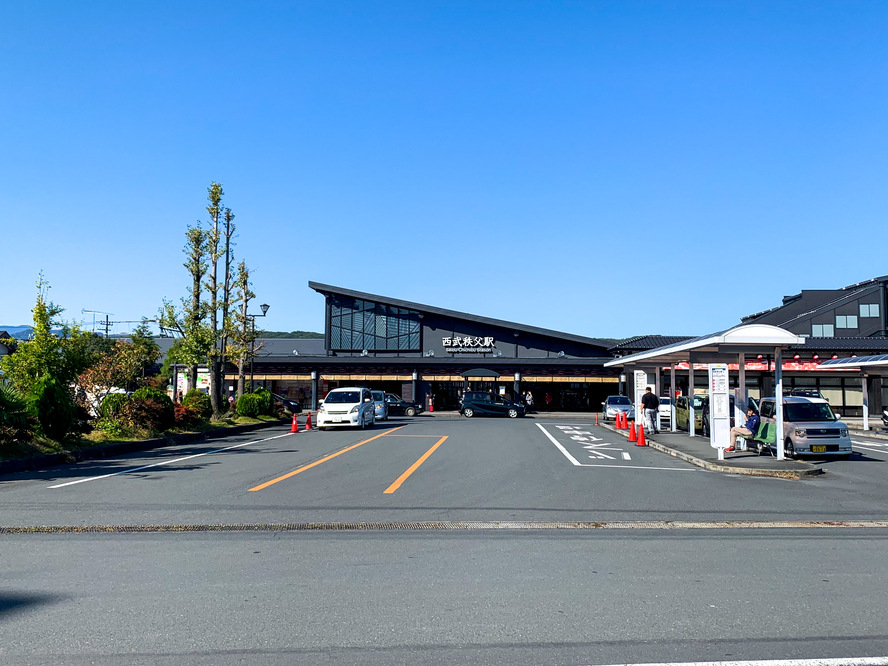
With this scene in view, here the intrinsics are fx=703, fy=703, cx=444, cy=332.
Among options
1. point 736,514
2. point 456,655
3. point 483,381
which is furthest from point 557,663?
point 483,381

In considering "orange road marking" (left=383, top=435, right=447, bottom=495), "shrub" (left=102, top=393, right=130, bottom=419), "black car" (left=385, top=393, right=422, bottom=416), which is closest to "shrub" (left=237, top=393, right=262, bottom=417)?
"shrub" (left=102, top=393, right=130, bottom=419)

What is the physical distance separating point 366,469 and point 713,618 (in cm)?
1023

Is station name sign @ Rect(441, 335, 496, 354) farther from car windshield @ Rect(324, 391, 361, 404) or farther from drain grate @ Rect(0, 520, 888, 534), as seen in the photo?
drain grate @ Rect(0, 520, 888, 534)

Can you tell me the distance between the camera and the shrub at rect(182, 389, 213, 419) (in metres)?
27.3

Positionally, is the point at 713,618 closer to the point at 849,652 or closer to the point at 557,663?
the point at 849,652

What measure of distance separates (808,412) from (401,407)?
96.3ft

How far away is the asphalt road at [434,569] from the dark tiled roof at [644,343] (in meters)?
37.1

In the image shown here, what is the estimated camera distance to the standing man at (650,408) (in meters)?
24.9

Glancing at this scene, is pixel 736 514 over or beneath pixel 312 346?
beneath

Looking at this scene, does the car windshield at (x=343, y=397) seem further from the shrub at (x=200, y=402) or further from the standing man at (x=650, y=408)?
the standing man at (x=650, y=408)

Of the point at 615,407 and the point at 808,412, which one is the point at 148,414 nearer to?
the point at 808,412

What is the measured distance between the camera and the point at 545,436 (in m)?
26.0

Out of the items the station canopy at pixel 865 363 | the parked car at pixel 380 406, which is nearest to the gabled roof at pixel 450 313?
the parked car at pixel 380 406

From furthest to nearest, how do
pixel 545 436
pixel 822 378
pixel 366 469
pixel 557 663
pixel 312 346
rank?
pixel 312 346 < pixel 822 378 < pixel 545 436 < pixel 366 469 < pixel 557 663
